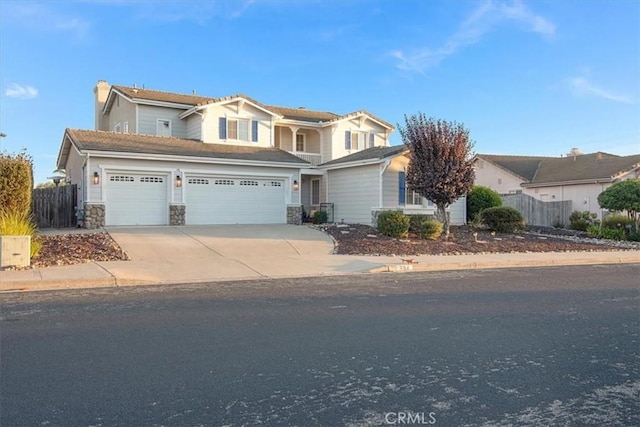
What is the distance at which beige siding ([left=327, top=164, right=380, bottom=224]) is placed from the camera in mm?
23922

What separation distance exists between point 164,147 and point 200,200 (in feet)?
9.47

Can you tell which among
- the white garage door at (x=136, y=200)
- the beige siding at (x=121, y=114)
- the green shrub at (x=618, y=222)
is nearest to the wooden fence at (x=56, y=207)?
the white garage door at (x=136, y=200)

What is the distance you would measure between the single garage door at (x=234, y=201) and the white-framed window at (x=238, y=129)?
3797mm

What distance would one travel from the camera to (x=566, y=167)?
36.4 metres

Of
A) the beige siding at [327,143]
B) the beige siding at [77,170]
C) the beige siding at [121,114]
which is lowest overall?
the beige siding at [77,170]

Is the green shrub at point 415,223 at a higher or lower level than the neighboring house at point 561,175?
lower

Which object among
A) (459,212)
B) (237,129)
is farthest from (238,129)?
(459,212)

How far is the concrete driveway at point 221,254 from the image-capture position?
1254cm

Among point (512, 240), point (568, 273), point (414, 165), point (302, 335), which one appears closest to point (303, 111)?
point (414, 165)

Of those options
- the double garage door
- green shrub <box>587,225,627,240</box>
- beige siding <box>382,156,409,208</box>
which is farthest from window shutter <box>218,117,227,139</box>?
green shrub <box>587,225,627,240</box>

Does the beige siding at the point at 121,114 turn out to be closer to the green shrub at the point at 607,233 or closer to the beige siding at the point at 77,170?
the beige siding at the point at 77,170

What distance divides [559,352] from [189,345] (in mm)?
4432

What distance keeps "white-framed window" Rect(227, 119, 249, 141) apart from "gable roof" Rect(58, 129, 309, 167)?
2.82 feet

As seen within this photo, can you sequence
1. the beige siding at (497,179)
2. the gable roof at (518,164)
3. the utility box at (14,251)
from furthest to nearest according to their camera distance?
the beige siding at (497,179)
the gable roof at (518,164)
the utility box at (14,251)
